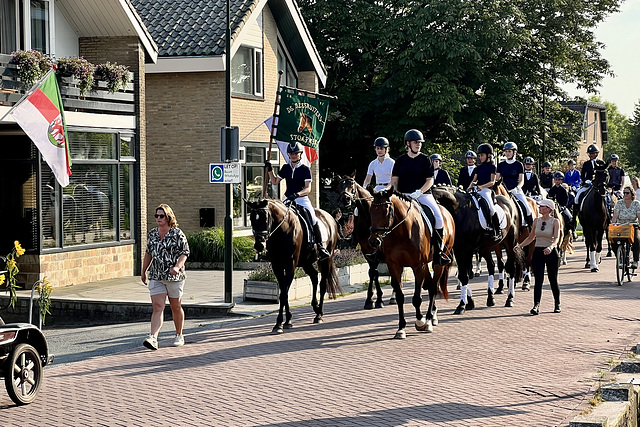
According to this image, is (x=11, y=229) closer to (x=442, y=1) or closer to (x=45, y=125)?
(x=45, y=125)

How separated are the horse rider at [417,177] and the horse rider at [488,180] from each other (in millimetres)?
2667

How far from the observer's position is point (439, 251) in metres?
14.8

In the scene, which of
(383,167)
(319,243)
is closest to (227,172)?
(319,243)

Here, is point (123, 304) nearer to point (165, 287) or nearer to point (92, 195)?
point (165, 287)

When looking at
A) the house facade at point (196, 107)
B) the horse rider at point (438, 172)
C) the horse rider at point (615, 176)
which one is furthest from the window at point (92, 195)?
the horse rider at point (615, 176)

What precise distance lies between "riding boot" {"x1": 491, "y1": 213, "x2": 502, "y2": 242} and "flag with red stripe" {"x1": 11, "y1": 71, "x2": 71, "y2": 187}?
7.60 metres

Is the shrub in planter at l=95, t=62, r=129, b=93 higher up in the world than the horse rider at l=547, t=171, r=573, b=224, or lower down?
higher up

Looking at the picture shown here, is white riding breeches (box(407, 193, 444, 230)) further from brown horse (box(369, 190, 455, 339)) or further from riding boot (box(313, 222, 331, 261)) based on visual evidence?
riding boot (box(313, 222, 331, 261))

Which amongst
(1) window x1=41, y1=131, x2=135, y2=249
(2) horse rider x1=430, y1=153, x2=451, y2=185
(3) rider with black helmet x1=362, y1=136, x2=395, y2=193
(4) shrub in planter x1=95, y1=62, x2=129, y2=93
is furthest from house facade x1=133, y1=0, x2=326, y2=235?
(3) rider with black helmet x1=362, y1=136, x2=395, y2=193

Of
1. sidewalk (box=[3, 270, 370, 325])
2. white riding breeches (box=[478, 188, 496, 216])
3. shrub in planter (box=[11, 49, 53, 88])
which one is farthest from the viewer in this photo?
shrub in planter (box=[11, 49, 53, 88])

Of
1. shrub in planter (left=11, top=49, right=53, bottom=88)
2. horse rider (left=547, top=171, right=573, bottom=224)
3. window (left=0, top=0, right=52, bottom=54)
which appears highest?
window (left=0, top=0, right=52, bottom=54)

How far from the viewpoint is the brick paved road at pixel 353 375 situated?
927cm

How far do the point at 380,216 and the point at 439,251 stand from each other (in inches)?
67.4

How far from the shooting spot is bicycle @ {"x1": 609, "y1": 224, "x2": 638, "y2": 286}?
2062 cm
